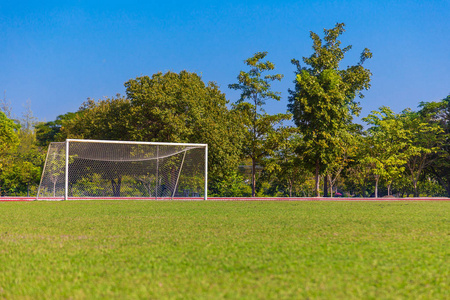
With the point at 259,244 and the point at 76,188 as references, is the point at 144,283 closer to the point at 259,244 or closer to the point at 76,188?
the point at 259,244

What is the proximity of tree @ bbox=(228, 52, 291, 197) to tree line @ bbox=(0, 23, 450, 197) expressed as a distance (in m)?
0.06

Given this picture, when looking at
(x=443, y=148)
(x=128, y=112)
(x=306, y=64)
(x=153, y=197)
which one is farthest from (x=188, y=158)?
(x=443, y=148)

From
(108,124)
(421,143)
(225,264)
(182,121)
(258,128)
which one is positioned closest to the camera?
(225,264)

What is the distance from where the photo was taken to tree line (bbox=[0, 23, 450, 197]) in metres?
25.5

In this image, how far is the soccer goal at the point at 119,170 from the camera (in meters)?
18.4

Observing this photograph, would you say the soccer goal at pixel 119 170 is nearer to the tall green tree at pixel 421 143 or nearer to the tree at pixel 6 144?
the tree at pixel 6 144

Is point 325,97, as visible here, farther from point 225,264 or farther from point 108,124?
point 225,264

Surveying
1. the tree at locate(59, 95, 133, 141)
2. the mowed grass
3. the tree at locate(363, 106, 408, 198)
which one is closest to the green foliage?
the tree at locate(59, 95, 133, 141)

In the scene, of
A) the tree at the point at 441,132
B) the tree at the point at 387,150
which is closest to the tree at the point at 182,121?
the tree at the point at 387,150

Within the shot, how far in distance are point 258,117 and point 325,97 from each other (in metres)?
4.56

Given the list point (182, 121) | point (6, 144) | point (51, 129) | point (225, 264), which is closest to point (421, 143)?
point (182, 121)

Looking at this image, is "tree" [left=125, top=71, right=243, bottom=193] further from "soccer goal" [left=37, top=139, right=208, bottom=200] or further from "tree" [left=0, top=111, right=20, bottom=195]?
"tree" [left=0, top=111, right=20, bottom=195]

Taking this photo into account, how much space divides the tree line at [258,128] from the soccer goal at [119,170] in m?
4.65

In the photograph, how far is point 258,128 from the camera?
28.9 meters
